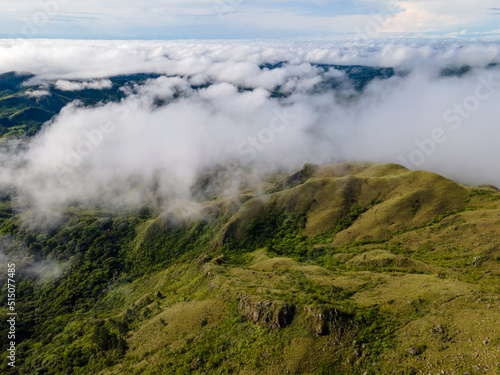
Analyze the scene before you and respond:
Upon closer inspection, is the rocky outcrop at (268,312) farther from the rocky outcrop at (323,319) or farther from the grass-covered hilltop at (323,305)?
the rocky outcrop at (323,319)

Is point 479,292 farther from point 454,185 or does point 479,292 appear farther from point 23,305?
point 23,305

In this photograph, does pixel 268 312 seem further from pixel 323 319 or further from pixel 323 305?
pixel 323 319

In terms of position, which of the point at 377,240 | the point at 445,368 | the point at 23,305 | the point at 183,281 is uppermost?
the point at 445,368

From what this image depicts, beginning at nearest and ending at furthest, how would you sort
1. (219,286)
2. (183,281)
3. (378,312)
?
(378,312) < (219,286) < (183,281)

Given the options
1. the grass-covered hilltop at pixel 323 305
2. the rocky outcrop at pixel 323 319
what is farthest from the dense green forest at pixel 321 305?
the grass-covered hilltop at pixel 323 305

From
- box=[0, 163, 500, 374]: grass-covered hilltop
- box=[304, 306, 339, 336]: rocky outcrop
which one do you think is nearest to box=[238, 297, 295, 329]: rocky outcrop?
box=[0, 163, 500, 374]: grass-covered hilltop

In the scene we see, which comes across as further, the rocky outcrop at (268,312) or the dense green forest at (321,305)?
the rocky outcrop at (268,312)

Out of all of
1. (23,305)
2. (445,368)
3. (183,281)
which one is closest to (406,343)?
(445,368)
